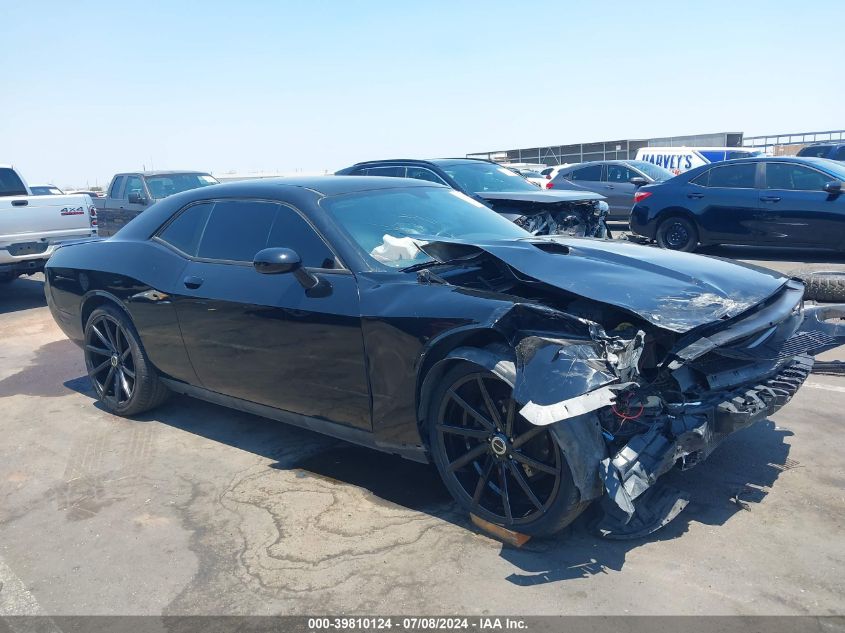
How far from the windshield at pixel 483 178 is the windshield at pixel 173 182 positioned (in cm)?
540

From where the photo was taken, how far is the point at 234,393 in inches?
175

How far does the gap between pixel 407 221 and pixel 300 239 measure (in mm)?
655

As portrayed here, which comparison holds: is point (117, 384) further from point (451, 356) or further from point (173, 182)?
point (173, 182)

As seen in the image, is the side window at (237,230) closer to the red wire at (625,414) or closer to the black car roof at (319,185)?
the black car roof at (319,185)

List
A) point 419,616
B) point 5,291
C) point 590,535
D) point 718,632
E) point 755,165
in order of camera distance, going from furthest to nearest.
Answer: point 5,291
point 755,165
point 590,535
point 419,616
point 718,632

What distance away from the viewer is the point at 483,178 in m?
10.2

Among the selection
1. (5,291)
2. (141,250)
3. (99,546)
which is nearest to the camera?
(99,546)

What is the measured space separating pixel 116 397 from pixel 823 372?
5236 mm

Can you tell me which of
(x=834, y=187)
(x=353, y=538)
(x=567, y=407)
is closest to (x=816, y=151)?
(x=834, y=187)

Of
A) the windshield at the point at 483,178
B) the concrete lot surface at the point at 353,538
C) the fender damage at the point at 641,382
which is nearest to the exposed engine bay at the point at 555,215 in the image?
the windshield at the point at 483,178

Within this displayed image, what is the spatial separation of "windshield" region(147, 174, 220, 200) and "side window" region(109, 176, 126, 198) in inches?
47.4

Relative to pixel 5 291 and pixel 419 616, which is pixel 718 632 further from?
pixel 5 291

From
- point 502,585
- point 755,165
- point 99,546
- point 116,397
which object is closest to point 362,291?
point 502,585

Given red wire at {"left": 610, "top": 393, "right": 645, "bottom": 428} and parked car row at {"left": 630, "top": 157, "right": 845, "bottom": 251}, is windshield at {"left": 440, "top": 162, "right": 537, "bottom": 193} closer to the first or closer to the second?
parked car row at {"left": 630, "top": 157, "right": 845, "bottom": 251}
